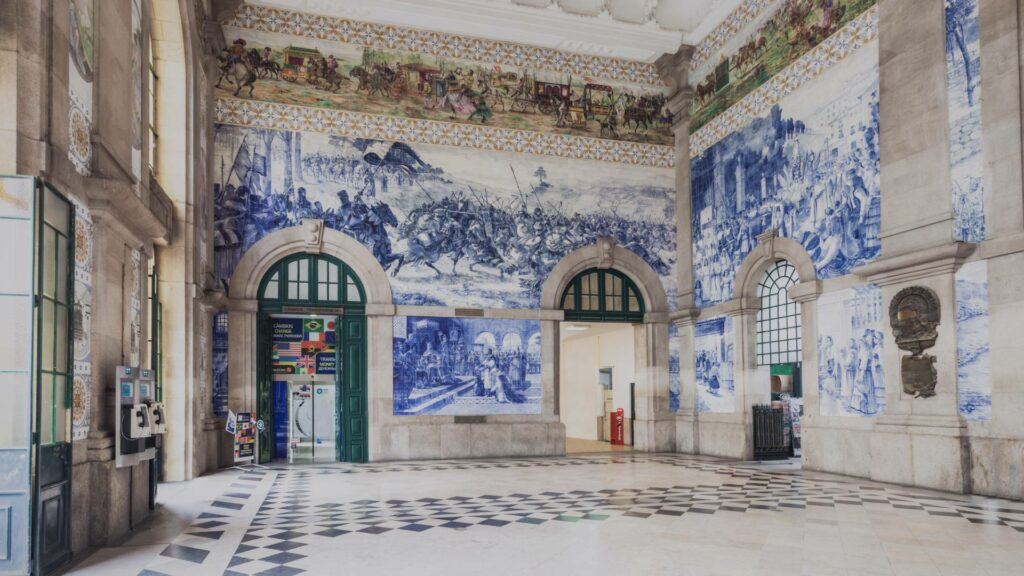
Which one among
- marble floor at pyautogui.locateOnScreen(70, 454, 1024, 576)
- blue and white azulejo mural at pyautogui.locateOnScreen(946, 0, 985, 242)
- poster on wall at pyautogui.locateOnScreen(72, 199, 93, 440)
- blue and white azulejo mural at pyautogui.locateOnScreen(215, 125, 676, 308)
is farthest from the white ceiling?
poster on wall at pyautogui.locateOnScreen(72, 199, 93, 440)

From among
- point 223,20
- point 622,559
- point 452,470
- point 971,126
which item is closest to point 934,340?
point 971,126

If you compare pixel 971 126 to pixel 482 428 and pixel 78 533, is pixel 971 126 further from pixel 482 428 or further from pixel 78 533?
→ pixel 78 533

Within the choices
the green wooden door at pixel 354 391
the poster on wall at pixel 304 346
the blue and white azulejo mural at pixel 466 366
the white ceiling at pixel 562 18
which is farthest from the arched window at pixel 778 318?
the poster on wall at pixel 304 346

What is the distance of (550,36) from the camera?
19.1 metres

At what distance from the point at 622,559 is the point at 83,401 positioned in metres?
5.55

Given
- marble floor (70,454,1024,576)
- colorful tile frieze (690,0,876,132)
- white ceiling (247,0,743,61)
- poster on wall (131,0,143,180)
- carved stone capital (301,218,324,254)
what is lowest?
marble floor (70,454,1024,576)

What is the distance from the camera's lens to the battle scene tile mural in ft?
58.1

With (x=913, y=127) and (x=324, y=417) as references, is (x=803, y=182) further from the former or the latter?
(x=324, y=417)

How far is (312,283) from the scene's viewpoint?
58.0 feet

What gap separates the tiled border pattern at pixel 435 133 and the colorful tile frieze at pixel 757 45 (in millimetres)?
1763

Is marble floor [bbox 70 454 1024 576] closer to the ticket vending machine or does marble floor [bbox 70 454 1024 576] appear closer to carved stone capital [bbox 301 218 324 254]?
the ticket vending machine

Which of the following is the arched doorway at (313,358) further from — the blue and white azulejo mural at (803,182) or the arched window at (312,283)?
the blue and white azulejo mural at (803,182)

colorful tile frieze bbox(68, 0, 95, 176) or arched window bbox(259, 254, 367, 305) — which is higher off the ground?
colorful tile frieze bbox(68, 0, 95, 176)

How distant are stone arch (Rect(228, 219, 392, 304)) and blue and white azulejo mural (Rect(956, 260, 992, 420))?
36.5 ft
